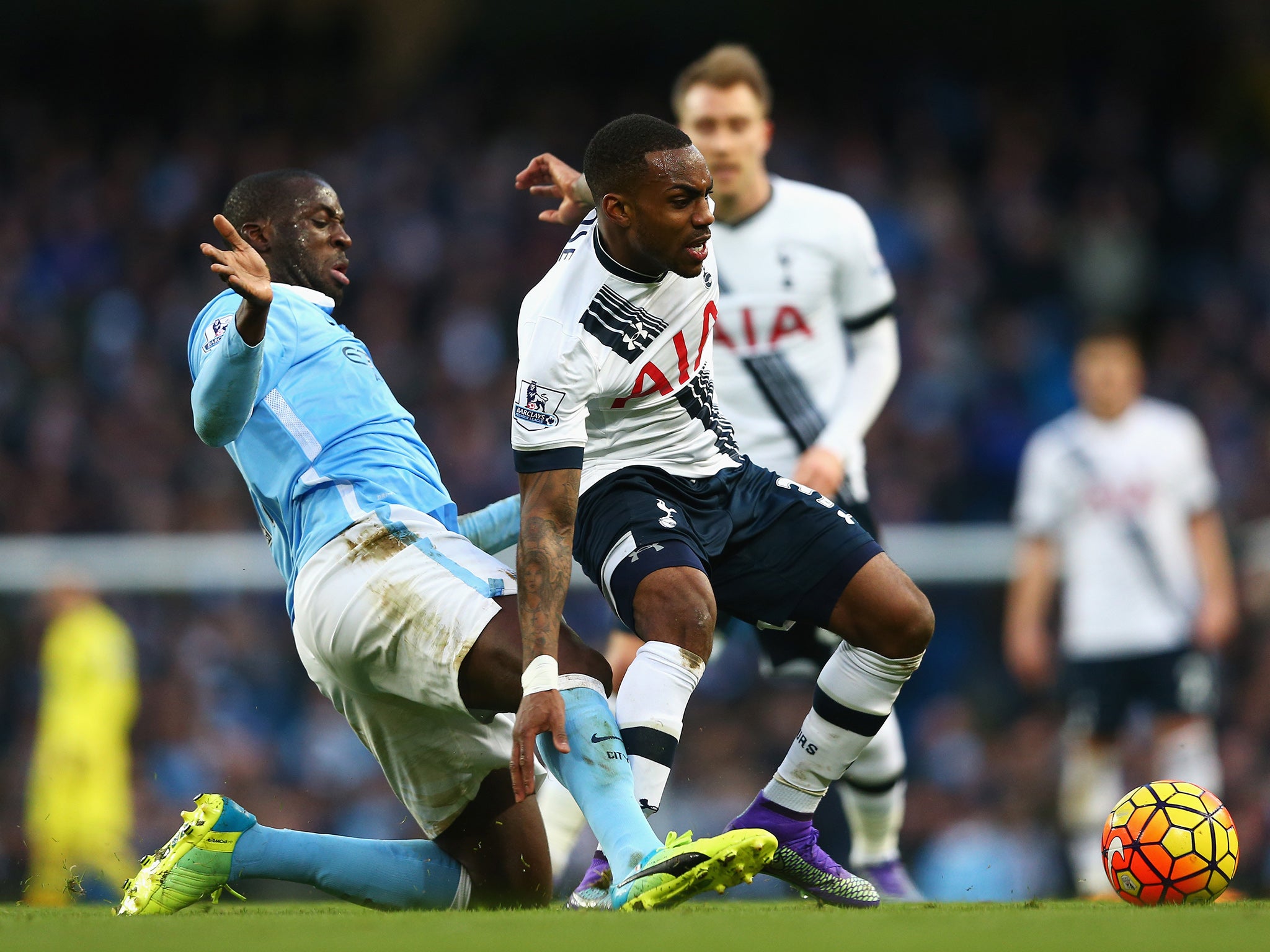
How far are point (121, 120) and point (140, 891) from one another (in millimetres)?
12430

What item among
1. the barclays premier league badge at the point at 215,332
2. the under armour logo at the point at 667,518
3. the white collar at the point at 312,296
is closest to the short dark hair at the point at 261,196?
the white collar at the point at 312,296

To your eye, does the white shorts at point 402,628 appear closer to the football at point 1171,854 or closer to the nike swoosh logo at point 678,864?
the nike swoosh logo at point 678,864

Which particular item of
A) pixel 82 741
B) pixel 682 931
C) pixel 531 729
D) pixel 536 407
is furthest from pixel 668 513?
pixel 82 741

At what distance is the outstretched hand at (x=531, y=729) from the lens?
12.8ft

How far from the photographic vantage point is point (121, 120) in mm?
15688

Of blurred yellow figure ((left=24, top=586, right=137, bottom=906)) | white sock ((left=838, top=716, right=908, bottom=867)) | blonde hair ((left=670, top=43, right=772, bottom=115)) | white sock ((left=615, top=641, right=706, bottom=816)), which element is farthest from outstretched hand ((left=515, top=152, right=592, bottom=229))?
blurred yellow figure ((left=24, top=586, right=137, bottom=906))

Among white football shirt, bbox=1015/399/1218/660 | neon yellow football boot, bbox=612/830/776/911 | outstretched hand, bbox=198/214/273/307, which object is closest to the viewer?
neon yellow football boot, bbox=612/830/776/911

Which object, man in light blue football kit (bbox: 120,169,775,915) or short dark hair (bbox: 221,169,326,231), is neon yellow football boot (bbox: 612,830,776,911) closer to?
man in light blue football kit (bbox: 120,169,775,915)

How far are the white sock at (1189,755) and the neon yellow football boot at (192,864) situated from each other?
15.6 ft

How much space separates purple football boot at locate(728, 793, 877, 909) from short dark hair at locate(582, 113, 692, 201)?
180cm

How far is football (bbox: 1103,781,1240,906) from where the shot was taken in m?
4.57

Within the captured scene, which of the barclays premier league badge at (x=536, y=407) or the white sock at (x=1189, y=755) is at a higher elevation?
the barclays premier league badge at (x=536, y=407)

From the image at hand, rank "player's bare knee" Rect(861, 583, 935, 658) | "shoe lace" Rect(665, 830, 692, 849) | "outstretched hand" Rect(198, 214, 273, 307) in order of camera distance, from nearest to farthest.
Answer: "shoe lace" Rect(665, 830, 692, 849) < "outstretched hand" Rect(198, 214, 273, 307) < "player's bare knee" Rect(861, 583, 935, 658)

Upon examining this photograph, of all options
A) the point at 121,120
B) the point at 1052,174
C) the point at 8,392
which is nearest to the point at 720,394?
the point at 8,392
